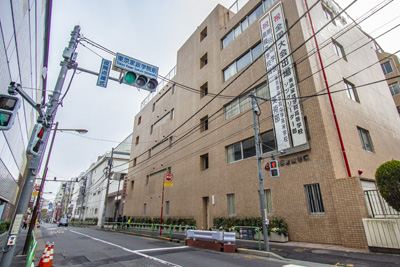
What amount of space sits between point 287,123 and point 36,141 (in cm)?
1192

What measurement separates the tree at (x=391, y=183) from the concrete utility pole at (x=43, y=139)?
1208 cm

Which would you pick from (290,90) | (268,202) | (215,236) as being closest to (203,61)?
(290,90)

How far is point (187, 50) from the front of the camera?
27.1 metres

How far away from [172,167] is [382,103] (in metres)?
20.9

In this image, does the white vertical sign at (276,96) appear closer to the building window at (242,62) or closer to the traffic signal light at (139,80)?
the building window at (242,62)

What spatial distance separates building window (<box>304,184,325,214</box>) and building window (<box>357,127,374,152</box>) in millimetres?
5442

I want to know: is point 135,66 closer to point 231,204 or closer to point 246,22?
point 231,204

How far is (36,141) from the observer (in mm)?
5762

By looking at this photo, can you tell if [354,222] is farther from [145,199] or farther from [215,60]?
[145,199]

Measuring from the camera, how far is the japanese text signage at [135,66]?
25.0 ft

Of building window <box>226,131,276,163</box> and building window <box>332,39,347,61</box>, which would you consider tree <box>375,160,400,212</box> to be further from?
building window <box>332,39,347,61</box>

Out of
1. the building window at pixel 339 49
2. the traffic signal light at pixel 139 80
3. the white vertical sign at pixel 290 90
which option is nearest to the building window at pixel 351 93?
the building window at pixel 339 49

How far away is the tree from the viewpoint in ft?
25.8

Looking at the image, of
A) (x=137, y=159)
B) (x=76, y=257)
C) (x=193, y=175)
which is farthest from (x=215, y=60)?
(x=137, y=159)
